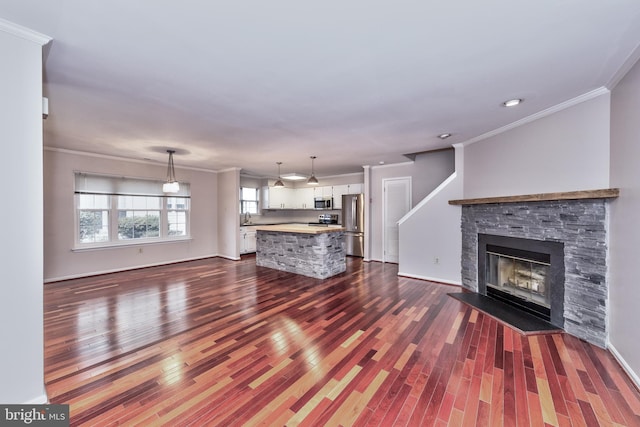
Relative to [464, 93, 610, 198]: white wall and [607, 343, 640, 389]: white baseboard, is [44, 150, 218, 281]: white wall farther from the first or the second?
[607, 343, 640, 389]: white baseboard

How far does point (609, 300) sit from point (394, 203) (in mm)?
4082

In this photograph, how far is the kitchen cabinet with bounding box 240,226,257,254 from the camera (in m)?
7.64

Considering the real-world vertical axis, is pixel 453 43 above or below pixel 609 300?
above

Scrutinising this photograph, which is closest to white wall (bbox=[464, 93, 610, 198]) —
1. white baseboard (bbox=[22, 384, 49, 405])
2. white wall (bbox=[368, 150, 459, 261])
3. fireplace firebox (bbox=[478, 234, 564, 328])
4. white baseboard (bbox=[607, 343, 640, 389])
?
fireplace firebox (bbox=[478, 234, 564, 328])

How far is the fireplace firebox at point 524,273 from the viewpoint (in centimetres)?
290

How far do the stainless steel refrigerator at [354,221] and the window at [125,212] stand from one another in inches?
169

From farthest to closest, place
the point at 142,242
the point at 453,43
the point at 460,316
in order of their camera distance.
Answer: the point at 142,242 < the point at 460,316 < the point at 453,43

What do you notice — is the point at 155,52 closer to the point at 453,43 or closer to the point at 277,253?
the point at 453,43

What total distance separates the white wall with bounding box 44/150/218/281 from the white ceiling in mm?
1669

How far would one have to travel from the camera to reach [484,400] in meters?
1.80

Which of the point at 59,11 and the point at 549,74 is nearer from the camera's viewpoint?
the point at 59,11

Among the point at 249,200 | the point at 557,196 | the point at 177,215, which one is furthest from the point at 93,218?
the point at 557,196

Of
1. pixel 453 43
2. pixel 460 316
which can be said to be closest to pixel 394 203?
pixel 460 316

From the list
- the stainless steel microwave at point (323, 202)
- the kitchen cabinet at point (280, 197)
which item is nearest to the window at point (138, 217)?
the kitchen cabinet at point (280, 197)
